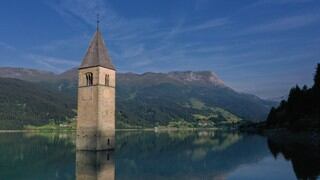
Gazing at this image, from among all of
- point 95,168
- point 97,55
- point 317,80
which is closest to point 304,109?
point 317,80

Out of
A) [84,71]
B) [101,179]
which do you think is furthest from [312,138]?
[101,179]

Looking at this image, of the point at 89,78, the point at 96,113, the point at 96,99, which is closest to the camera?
the point at 96,113

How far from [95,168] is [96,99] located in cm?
2004

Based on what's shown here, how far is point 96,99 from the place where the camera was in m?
57.9

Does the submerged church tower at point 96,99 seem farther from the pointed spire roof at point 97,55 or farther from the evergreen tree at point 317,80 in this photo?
the evergreen tree at point 317,80

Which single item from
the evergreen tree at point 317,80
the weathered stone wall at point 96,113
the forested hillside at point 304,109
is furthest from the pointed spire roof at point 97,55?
the evergreen tree at point 317,80

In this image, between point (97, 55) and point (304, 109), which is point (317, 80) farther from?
point (97, 55)

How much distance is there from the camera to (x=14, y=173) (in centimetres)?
3750

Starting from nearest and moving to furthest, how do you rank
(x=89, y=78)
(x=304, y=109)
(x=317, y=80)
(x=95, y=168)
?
(x=95, y=168)
(x=89, y=78)
(x=317, y=80)
(x=304, y=109)

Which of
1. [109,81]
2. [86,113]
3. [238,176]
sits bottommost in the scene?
[238,176]

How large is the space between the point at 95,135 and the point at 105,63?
11558mm

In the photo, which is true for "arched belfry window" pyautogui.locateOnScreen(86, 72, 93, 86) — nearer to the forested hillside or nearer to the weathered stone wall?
the weathered stone wall

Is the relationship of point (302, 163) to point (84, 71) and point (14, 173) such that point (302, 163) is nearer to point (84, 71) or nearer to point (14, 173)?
point (14, 173)

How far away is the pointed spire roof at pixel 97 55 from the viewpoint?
60344 millimetres
